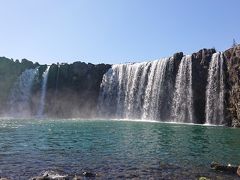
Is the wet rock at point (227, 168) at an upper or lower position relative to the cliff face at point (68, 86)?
lower

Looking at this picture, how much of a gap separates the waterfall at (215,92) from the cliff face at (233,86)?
1.33 meters

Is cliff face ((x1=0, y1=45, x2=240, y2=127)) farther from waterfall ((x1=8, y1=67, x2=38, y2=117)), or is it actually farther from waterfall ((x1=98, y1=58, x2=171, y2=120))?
waterfall ((x1=98, y1=58, x2=171, y2=120))

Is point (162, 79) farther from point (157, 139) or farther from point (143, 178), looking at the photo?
point (143, 178)

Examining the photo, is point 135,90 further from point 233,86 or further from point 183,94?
point 233,86

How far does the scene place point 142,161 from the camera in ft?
89.0

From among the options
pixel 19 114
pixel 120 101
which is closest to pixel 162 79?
pixel 120 101

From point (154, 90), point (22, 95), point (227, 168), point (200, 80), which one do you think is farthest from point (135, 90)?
point (227, 168)

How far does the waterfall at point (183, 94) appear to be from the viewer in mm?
70750

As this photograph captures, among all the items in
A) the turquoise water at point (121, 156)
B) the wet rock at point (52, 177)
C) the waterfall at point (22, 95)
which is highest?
the waterfall at point (22, 95)

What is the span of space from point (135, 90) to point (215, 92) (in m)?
21.6

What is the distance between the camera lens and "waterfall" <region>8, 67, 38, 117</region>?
102 meters

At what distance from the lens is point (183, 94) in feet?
238

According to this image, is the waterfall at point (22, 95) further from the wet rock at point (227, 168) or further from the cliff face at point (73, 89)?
the wet rock at point (227, 168)

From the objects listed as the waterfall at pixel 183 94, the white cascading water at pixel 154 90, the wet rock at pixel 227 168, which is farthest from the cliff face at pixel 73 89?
the wet rock at pixel 227 168
